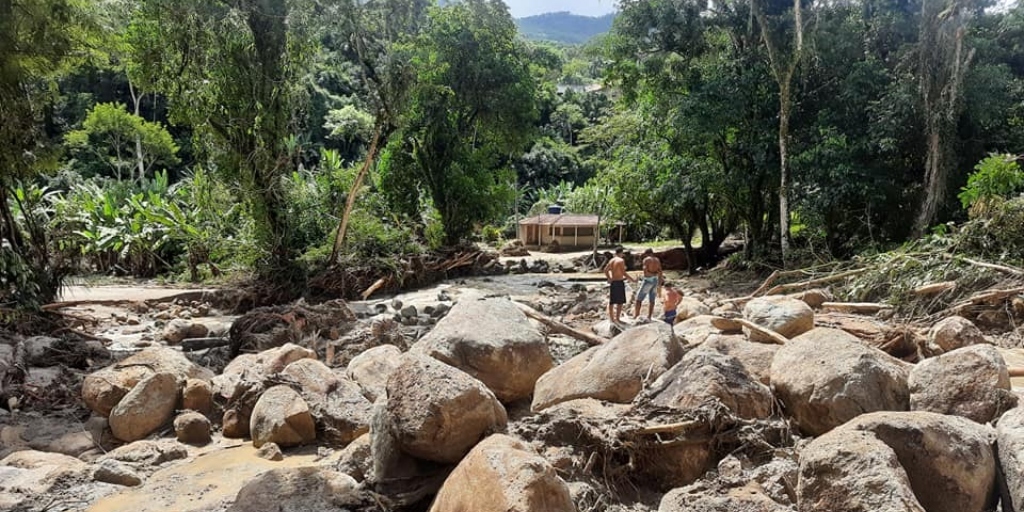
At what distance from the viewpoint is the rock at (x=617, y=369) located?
4559 mm

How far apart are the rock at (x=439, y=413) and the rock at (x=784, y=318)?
11.6 ft

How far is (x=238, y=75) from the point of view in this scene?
43.6 feet

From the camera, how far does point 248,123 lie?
1353 cm

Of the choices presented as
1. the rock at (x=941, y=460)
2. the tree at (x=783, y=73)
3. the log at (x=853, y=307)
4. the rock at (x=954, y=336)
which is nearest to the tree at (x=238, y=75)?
the tree at (x=783, y=73)

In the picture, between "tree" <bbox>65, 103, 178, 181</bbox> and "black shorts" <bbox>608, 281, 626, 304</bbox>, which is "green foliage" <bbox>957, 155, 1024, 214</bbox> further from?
"tree" <bbox>65, 103, 178, 181</bbox>

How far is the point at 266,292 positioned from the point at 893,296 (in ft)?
41.9

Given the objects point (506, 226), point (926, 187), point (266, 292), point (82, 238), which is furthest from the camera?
point (506, 226)

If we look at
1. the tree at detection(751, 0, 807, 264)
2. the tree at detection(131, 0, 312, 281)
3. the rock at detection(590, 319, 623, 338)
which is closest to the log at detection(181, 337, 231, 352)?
the tree at detection(131, 0, 312, 281)

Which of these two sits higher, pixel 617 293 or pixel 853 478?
pixel 853 478

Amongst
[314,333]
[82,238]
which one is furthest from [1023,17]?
[82,238]

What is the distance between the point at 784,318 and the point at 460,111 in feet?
54.7

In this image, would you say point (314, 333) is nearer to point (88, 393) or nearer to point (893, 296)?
point (88, 393)

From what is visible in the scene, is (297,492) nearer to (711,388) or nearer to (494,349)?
(494,349)

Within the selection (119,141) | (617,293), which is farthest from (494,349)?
(119,141)
